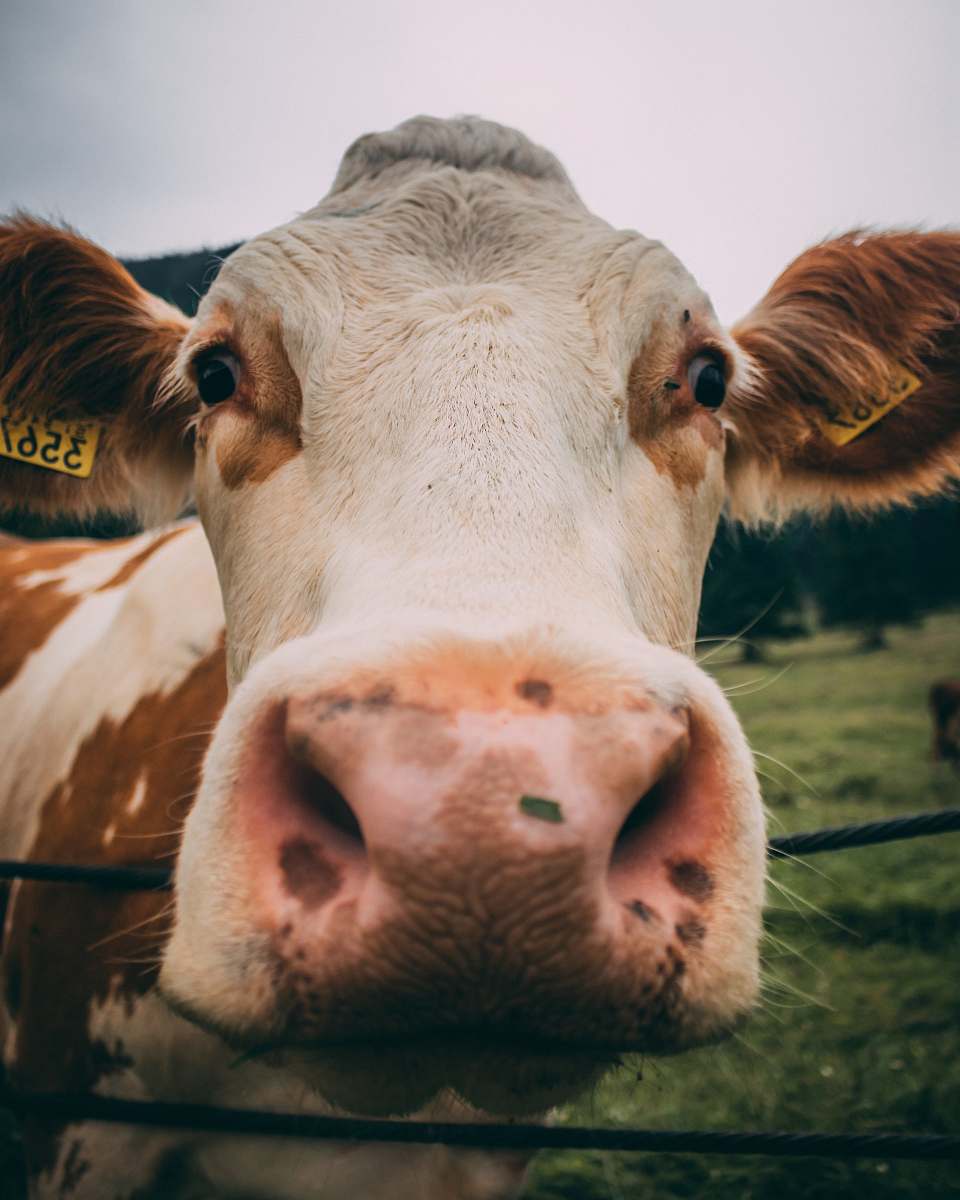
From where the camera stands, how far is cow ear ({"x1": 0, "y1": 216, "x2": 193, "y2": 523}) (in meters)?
2.32

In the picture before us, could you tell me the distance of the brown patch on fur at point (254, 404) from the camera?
1692 mm

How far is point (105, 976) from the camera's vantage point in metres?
2.15

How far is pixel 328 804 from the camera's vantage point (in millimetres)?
1002

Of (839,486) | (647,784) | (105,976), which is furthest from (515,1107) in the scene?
(839,486)

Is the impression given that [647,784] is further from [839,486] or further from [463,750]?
[839,486]

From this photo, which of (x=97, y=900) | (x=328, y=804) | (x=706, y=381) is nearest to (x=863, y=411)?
(x=706, y=381)

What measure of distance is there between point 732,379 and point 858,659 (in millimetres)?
31746

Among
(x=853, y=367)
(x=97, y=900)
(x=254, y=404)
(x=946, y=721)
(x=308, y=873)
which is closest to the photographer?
(x=308, y=873)

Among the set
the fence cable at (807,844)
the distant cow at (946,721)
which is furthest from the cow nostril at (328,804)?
the distant cow at (946,721)

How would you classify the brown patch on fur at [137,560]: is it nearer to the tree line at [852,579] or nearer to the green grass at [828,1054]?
the green grass at [828,1054]

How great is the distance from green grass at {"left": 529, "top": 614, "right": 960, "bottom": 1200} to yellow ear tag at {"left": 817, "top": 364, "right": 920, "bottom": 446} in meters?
0.84

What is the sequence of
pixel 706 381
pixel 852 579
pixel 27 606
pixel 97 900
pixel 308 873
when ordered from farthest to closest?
pixel 852 579 → pixel 27 606 → pixel 97 900 → pixel 706 381 → pixel 308 873

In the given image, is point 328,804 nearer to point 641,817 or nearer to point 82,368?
point 641,817

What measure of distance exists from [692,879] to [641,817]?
0.29 feet
